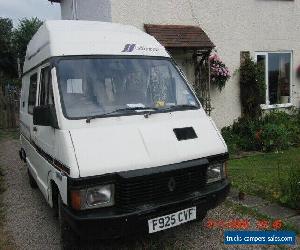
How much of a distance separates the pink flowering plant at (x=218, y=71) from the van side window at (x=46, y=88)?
633cm

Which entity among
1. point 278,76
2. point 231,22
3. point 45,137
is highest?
point 231,22

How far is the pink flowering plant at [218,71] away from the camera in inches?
416

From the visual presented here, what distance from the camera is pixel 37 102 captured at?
18.0 feet

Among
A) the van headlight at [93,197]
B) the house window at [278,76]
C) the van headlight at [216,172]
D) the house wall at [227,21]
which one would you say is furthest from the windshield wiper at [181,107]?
the house window at [278,76]

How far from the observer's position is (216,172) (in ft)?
14.7

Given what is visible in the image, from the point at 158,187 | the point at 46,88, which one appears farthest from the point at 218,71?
the point at 158,187

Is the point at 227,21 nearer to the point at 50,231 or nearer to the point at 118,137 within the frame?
the point at 118,137

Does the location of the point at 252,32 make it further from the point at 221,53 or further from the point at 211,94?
the point at 211,94

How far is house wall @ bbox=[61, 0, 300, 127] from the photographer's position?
9922mm

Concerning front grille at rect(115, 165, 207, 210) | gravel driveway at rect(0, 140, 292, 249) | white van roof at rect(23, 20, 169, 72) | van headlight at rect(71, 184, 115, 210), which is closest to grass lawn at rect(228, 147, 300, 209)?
gravel driveway at rect(0, 140, 292, 249)

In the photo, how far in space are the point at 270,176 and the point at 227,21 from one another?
5565mm

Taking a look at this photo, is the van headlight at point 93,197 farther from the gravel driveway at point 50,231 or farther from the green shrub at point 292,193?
the green shrub at point 292,193

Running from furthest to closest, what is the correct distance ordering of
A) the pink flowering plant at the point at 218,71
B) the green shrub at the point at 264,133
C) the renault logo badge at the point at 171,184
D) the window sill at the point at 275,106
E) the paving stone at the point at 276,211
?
1. the window sill at the point at 275,106
2. the pink flowering plant at the point at 218,71
3. the green shrub at the point at 264,133
4. the paving stone at the point at 276,211
5. the renault logo badge at the point at 171,184

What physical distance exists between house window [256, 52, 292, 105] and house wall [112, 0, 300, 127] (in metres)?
0.21
